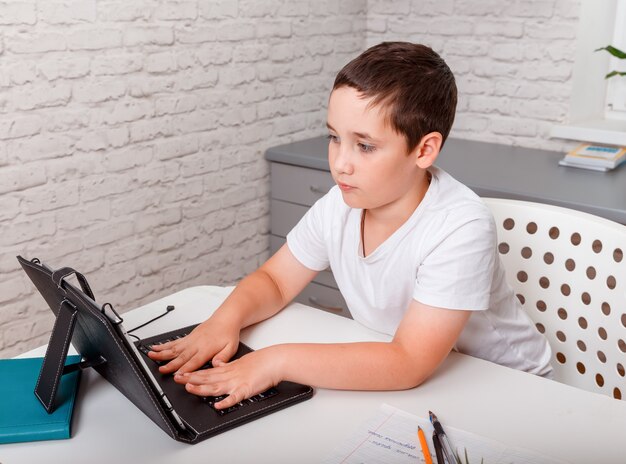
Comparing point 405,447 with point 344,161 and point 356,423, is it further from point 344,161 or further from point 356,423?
point 344,161

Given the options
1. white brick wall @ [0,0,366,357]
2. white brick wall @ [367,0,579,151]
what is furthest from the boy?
white brick wall @ [367,0,579,151]

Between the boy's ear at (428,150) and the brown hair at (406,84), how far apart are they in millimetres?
13

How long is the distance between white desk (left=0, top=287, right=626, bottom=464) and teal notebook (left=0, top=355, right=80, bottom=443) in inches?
0.6

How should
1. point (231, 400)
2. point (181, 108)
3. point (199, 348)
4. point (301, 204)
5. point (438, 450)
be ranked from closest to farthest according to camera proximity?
point (438, 450), point (231, 400), point (199, 348), point (181, 108), point (301, 204)

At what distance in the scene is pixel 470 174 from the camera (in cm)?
230

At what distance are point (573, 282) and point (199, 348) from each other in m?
0.77

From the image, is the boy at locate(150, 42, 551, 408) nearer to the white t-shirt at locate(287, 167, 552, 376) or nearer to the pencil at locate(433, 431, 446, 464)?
the white t-shirt at locate(287, 167, 552, 376)

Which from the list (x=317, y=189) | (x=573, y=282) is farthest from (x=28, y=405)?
(x=317, y=189)

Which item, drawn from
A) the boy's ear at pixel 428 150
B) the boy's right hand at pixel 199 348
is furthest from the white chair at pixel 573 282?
the boy's right hand at pixel 199 348

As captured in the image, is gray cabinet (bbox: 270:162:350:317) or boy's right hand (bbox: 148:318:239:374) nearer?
boy's right hand (bbox: 148:318:239:374)

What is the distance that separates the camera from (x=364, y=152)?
3.76ft

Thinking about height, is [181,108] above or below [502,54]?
below

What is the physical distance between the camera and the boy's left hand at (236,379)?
977 mm

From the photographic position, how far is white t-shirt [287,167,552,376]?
1.12m
